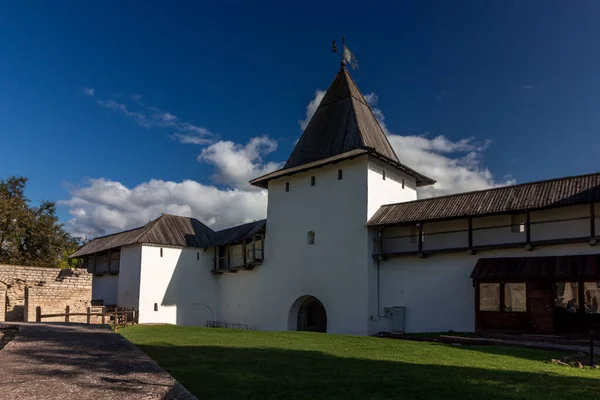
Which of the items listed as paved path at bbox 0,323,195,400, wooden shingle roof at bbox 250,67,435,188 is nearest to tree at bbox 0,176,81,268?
wooden shingle roof at bbox 250,67,435,188

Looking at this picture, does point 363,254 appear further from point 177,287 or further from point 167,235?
point 167,235

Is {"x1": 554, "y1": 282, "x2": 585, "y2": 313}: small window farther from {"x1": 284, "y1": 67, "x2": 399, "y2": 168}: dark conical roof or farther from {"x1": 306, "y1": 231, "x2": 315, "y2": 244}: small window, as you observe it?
{"x1": 306, "y1": 231, "x2": 315, "y2": 244}: small window

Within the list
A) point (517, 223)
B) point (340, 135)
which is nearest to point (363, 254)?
point (517, 223)

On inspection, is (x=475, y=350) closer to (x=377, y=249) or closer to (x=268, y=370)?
(x=268, y=370)

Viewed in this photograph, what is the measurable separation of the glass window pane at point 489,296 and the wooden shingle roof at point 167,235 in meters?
16.9

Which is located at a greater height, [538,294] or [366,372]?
[538,294]

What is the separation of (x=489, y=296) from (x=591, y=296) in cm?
291

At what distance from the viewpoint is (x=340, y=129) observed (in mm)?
23672

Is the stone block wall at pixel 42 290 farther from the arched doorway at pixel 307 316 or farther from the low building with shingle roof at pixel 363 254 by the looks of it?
the arched doorway at pixel 307 316

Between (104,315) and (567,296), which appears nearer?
(567,296)

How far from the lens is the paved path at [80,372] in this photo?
6.03 meters

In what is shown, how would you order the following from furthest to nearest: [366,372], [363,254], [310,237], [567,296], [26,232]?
[26,232], [310,237], [363,254], [567,296], [366,372]

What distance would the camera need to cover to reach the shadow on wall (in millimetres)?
27531

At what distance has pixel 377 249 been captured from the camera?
65.9ft
